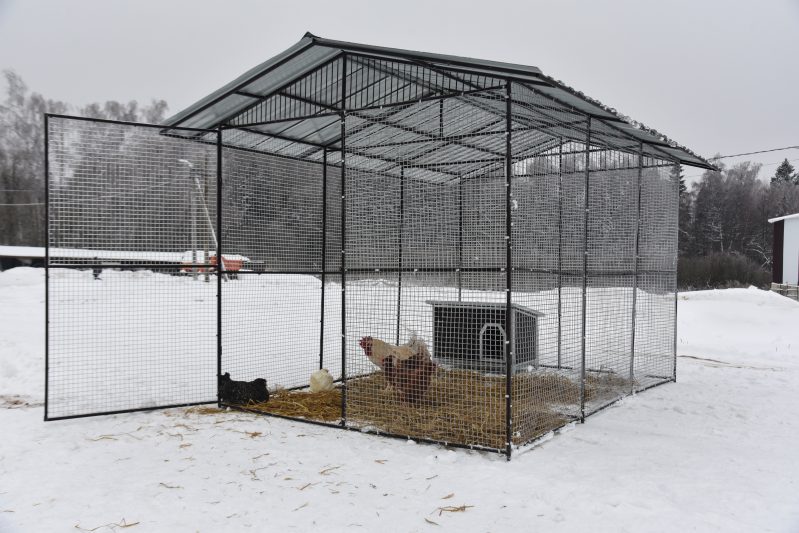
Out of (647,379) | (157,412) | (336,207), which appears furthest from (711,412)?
(157,412)

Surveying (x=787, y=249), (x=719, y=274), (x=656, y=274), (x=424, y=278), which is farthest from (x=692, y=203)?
(x=424, y=278)

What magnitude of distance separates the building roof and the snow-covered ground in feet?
9.68

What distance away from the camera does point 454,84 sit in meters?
5.46

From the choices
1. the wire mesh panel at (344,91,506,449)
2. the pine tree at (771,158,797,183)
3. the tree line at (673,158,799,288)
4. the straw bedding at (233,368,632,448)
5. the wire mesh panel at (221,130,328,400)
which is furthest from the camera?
the pine tree at (771,158,797,183)

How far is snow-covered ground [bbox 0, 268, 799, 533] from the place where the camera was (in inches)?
137

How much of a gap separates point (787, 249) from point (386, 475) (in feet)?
70.9

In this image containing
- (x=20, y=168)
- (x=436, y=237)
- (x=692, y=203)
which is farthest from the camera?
(x=692, y=203)

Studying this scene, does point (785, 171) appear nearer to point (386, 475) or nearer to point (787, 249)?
point (787, 249)

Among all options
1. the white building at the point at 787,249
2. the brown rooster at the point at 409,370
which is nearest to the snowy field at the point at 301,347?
the brown rooster at the point at 409,370

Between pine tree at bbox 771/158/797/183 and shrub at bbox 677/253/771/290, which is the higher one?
pine tree at bbox 771/158/797/183

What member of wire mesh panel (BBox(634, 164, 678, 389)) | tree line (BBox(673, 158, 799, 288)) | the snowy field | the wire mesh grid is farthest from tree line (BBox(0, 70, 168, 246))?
tree line (BBox(673, 158, 799, 288))

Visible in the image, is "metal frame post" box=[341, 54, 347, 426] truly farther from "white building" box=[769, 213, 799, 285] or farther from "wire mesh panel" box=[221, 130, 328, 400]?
"white building" box=[769, 213, 799, 285]

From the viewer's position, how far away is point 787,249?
20.2 m

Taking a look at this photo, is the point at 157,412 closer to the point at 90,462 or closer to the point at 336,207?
the point at 90,462
